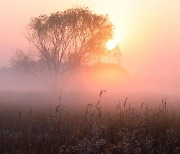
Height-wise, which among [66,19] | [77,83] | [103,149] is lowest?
[103,149]

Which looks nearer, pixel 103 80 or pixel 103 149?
pixel 103 149

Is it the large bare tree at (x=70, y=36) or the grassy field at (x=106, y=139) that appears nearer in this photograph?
the grassy field at (x=106, y=139)

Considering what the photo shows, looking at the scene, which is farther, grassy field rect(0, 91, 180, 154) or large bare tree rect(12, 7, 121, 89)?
large bare tree rect(12, 7, 121, 89)

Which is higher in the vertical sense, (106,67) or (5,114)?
(106,67)

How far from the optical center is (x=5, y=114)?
61.1ft

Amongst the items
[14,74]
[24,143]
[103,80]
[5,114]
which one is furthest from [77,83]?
[24,143]

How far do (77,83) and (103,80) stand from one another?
760 cm

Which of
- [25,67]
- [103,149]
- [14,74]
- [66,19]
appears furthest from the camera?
[14,74]

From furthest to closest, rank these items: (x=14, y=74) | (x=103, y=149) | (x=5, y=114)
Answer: (x=14, y=74)
(x=5, y=114)
(x=103, y=149)

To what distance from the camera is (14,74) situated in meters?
93.4

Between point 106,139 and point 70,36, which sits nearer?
point 106,139

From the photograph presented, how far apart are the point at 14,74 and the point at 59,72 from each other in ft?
168

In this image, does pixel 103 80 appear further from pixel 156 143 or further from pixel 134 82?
pixel 156 143

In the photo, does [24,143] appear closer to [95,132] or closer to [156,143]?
[95,132]
